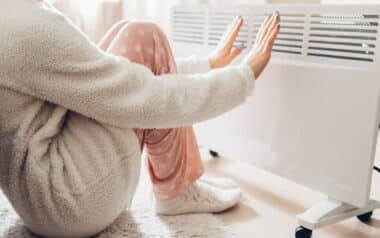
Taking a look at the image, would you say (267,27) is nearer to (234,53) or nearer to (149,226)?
(234,53)

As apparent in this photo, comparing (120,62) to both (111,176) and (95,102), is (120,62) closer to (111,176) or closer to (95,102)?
(95,102)

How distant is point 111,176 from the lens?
84cm

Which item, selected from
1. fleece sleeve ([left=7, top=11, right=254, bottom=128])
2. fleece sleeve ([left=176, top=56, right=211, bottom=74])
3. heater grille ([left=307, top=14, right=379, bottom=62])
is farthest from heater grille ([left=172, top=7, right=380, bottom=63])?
fleece sleeve ([left=7, top=11, right=254, bottom=128])

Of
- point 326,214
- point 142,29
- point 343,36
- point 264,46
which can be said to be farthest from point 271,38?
point 326,214

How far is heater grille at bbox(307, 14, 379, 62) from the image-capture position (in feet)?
3.01

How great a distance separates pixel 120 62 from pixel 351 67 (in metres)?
0.50

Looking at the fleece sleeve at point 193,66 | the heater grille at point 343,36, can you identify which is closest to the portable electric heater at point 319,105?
the heater grille at point 343,36

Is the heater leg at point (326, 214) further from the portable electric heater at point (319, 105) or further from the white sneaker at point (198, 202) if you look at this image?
the white sneaker at point (198, 202)

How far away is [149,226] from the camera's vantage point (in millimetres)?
1038

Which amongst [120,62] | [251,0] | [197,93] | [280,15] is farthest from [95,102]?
[251,0]

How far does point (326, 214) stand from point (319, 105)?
0.84 feet

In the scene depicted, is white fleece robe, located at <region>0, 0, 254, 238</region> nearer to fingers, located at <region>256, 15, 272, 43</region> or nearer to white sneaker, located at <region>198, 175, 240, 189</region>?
fingers, located at <region>256, 15, 272, 43</region>

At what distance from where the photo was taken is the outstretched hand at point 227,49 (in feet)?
3.80

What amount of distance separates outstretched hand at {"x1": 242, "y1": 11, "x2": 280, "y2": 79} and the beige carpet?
374 mm
